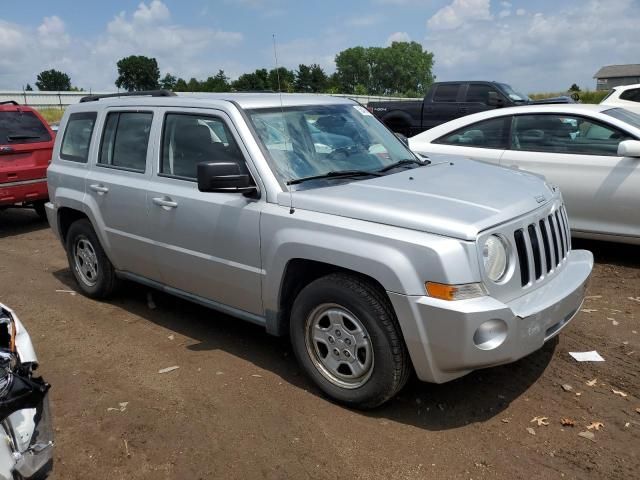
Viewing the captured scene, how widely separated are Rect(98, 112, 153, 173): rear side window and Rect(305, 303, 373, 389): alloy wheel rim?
6.84 ft

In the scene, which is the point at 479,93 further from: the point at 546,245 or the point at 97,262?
the point at 546,245

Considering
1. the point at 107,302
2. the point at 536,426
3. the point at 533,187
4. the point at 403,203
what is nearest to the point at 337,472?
the point at 536,426

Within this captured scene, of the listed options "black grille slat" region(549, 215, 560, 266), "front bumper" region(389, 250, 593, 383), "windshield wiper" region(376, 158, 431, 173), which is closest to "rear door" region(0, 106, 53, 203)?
"windshield wiper" region(376, 158, 431, 173)

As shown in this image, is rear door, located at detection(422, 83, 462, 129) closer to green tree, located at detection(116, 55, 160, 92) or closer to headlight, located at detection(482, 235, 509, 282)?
headlight, located at detection(482, 235, 509, 282)

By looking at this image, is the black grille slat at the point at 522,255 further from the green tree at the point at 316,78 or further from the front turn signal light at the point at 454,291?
the green tree at the point at 316,78

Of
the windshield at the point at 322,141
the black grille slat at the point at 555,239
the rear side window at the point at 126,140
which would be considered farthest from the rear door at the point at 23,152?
the black grille slat at the point at 555,239

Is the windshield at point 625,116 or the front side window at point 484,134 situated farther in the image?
the front side window at point 484,134

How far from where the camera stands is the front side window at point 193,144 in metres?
4.18

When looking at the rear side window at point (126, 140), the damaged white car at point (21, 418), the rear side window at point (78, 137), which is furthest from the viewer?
the rear side window at point (78, 137)

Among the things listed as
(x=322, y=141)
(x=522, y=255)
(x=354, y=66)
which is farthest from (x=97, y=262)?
(x=354, y=66)

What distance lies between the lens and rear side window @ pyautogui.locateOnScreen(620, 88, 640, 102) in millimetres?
11820

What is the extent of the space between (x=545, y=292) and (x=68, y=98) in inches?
1716

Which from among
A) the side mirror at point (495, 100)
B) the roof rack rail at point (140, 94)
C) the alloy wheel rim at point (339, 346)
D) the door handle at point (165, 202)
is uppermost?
the roof rack rail at point (140, 94)

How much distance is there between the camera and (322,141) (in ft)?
14.0
